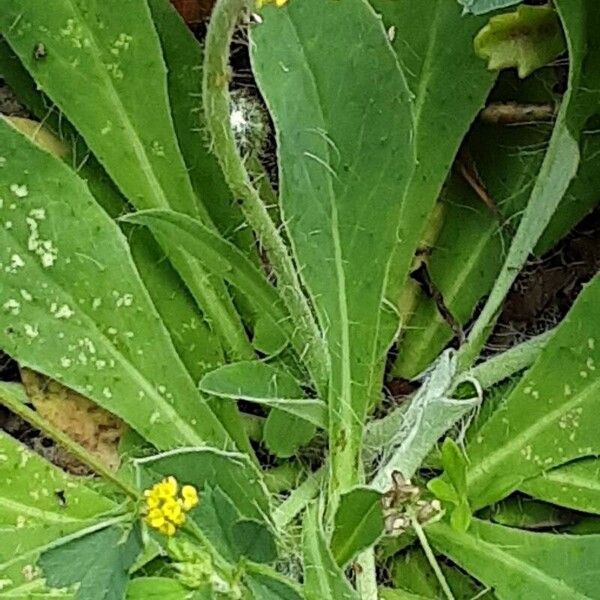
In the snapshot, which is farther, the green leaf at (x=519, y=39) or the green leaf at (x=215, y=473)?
the green leaf at (x=519, y=39)

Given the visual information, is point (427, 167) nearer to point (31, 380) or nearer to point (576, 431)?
point (576, 431)

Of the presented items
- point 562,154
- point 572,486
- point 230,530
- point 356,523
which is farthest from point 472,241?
point 230,530

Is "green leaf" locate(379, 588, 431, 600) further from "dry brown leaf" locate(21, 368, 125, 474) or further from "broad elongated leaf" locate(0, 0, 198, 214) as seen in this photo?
"broad elongated leaf" locate(0, 0, 198, 214)

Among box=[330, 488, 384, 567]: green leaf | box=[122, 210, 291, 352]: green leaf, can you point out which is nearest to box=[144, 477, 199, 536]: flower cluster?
box=[330, 488, 384, 567]: green leaf

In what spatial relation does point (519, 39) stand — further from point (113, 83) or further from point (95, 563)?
point (95, 563)

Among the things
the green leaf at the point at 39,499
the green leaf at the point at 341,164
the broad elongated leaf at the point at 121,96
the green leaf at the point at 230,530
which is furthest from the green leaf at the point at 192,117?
the green leaf at the point at 230,530

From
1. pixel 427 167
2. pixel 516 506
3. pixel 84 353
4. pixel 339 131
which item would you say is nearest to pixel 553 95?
pixel 427 167

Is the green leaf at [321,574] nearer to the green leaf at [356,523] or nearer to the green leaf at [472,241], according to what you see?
the green leaf at [356,523]
